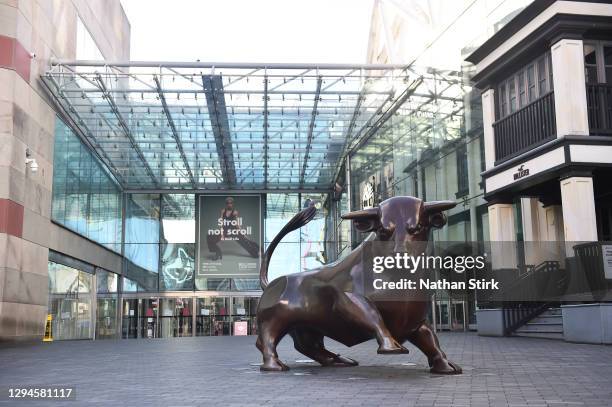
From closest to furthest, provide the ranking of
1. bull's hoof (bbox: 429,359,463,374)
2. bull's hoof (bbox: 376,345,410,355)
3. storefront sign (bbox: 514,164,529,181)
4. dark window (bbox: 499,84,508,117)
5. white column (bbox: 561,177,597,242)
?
bull's hoof (bbox: 376,345,410,355) < bull's hoof (bbox: 429,359,463,374) < white column (bbox: 561,177,597,242) < storefront sign (bbox: 514,164,529,181) < dark window (bbox: 499,84,508,117)

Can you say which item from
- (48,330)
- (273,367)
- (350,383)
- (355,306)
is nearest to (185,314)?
(48,330)

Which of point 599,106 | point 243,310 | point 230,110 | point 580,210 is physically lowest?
point 243,310

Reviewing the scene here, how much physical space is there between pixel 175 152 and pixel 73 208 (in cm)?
688

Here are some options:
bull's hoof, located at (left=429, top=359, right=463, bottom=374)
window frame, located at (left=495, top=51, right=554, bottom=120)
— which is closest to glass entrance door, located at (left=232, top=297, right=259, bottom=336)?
window frame, located at (left=495, top=51, right=554, bottom=120)

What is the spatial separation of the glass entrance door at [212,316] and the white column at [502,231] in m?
23.3

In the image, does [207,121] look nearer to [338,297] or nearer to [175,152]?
[175,152]

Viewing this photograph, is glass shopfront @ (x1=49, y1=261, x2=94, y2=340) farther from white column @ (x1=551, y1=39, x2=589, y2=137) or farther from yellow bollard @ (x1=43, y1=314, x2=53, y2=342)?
white column @ (x1=551, y1=39, x2=589, y2=137)

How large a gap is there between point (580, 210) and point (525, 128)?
120 inches

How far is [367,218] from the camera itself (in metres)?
6.71

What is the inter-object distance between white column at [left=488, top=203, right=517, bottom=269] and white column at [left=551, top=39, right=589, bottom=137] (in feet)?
11.5

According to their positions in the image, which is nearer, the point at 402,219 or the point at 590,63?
the point at 402,219

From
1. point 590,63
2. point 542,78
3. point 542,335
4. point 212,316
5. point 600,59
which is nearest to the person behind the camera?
point 600,59

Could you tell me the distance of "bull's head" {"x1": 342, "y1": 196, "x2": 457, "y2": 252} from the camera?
6.52 meters

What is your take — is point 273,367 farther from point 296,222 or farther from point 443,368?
point 443,368
